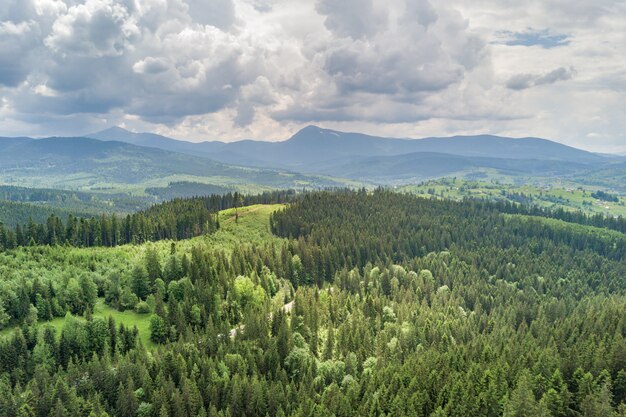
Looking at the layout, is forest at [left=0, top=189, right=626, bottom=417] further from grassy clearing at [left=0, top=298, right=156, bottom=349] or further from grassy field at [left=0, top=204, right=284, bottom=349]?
grassy field at [left=0, top=204, right=284, bottom=349]

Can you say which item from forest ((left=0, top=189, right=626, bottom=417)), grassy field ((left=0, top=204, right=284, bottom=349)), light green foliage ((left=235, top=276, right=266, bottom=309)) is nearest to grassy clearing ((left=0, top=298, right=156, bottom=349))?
grassy field ((left=0, top=204, right=284, bottom=349))

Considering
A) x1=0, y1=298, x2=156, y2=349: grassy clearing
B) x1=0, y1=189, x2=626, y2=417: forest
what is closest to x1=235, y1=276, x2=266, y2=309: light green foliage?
x1=0, y1=189, x2=626, y2=417: forest

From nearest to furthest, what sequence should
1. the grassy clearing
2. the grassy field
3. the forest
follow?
the forest → the grassy clearing → the grassy field

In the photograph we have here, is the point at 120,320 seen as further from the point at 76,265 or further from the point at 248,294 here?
the point at 248,294

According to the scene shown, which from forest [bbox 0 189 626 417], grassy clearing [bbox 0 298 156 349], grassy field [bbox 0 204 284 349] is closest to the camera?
forest [bbox 0 189 626 417]

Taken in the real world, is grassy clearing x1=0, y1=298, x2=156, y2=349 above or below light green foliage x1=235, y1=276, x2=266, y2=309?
below

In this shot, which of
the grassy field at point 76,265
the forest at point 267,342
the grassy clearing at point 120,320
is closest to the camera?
the forest at point 267,342

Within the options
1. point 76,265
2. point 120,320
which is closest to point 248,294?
point 120,320

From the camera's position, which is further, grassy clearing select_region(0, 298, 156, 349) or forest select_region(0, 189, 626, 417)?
grassy clearing select_region(0, 298, 156, 349)

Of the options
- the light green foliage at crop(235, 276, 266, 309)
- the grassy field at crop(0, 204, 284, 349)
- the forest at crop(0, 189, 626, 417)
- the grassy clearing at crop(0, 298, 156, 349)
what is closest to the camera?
the forest at crop(0, 189, 626, 417)

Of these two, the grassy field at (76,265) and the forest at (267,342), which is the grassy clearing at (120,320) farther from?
the forest at (267,342)

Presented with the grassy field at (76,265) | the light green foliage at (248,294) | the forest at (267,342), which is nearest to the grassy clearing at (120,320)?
the grassy field at (76,265)
